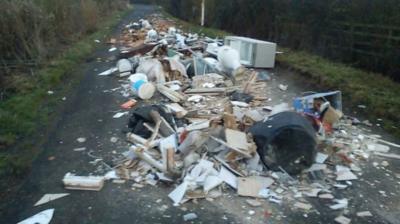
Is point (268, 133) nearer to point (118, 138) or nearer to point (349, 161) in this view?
point (349, 161)

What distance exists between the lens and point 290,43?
12.4 m

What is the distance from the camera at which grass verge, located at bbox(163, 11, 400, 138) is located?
6684mm

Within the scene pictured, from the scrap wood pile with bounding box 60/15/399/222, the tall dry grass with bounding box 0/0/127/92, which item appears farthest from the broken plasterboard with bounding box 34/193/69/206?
the tall dry grass with bounding box 0/0/127/92

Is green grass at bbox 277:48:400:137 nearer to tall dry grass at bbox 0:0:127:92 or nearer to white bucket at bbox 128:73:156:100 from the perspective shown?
white bucket at bbox 128:73:156:100

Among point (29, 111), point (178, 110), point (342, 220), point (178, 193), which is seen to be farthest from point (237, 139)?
point (29, 111)

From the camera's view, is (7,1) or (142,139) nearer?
(142,139)

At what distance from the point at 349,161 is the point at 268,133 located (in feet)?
4.61

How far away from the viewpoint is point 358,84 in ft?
26.1

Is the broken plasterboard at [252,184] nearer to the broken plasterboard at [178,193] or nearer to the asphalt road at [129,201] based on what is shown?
the asphalt road at [129,201]

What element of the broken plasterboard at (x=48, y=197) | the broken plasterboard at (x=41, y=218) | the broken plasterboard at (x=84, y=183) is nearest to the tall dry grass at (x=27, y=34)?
the broken plasterboard at (x=84, y=183)

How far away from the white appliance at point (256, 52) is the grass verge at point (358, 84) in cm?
60

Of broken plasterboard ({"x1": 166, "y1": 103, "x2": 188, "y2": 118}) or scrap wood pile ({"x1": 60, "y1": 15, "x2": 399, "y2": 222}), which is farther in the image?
broken plasterboard ({"x1": 166, "y1": 103, "x2": 188, "y2": 118})

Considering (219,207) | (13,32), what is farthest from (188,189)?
(13,32)

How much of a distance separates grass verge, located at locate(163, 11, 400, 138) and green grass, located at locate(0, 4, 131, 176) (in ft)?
19.6
